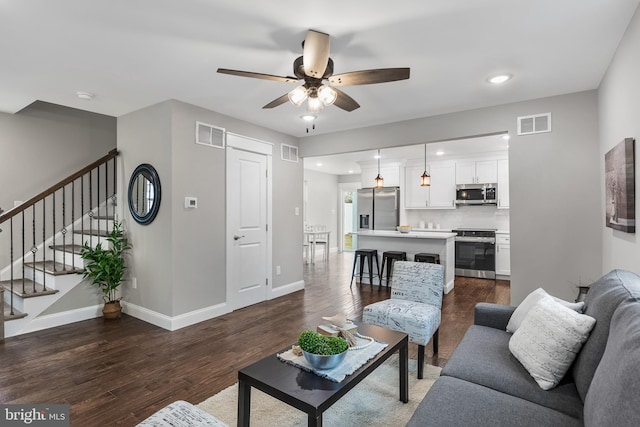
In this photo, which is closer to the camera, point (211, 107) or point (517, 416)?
point (517, 416)

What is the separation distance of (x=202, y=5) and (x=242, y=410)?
2.34 metres

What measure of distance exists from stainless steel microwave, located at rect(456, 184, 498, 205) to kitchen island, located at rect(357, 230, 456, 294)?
158 cm

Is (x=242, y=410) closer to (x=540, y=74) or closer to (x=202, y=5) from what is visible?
(x=202, y=5)

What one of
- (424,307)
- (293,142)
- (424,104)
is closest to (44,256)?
(293,142)

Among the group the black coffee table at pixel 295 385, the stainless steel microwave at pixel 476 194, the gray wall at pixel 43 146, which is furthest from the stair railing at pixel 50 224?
the stainless steel microwave at pixel 476 194

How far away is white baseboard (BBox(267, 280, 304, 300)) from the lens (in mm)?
4959

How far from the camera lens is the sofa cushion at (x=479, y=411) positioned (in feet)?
4.25

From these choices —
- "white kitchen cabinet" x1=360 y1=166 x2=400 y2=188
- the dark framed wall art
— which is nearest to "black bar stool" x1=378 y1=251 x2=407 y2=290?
"white kitchen cabinet" x1=360 y1=166 x2=400 y2=188

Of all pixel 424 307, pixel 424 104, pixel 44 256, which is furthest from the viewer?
pixel 44 256

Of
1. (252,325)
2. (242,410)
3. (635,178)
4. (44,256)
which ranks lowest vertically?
(252,325)

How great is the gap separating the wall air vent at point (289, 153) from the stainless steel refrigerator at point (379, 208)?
325 cm

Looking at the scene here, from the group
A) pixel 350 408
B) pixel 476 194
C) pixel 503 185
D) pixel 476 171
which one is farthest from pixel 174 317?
pixel 503 185

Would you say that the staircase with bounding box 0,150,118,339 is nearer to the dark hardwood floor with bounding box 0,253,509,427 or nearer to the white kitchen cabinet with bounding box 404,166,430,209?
the dark hardwood floor with bounding box 0,253,509,427

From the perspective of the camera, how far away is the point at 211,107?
3922 millimetres
